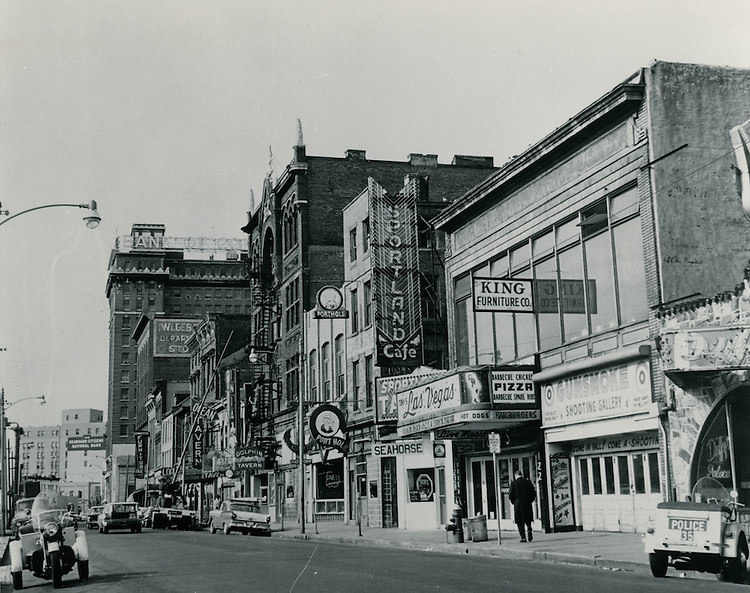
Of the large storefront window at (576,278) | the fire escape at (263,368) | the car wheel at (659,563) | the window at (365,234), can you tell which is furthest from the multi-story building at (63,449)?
the car wheel at (659,563)

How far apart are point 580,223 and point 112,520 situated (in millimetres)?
29490

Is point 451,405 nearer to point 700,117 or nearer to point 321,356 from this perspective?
point 700,117

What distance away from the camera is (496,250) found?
31203mm

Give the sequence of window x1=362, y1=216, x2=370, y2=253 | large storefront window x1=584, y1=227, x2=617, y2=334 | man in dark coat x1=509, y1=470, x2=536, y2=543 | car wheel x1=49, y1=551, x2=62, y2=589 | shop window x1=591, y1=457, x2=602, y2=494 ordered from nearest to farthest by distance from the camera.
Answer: car wheel x1=49, y1=551, x2=62, y2=589 → man in dark coat x1=509, y1=470, x2=536, y2=543 → large storefront window x1=584, y1=227, x2=617, y2=334 → shop window x1=591, y1=457, x2=602, y2=494 → window x1=362, y1=216, x2=370, y2=253

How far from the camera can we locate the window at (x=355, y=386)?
43.6 metres

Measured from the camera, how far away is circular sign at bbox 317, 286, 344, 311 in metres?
43.7

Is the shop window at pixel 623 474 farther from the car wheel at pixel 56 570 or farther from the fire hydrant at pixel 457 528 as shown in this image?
the car wheel at pixel 56 570

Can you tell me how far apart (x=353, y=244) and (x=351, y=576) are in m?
30.0

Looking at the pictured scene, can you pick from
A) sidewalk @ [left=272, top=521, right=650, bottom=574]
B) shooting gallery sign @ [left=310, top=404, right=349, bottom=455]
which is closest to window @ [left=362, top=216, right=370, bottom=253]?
shooting gallery sign @ [left=310, top=404, right=349, bottom=455]

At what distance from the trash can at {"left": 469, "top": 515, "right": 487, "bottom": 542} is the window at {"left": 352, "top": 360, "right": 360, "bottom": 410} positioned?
60.7 ft

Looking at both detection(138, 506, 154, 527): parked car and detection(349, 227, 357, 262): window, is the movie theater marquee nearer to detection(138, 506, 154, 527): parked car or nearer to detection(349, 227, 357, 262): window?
detection(349, 227, 357, 262): window

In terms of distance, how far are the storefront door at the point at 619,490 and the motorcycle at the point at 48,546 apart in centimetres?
1318

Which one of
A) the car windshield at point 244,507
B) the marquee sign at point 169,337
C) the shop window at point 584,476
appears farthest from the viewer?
the marquee sign at point 169,337

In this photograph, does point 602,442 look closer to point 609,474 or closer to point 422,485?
point 609,474
